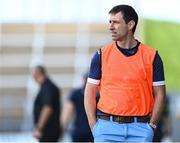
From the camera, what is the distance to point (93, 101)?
6.42 meters

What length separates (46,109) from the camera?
37.4ft

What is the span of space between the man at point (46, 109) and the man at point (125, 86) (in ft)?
16.4

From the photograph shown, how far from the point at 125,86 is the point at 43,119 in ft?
17.4

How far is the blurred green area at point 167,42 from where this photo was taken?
13625 millimetres

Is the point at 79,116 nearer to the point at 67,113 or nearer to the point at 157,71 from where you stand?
the point at 67,113

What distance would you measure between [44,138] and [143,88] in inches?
218

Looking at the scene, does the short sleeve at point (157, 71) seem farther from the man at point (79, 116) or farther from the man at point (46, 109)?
the man at point (46, 109)

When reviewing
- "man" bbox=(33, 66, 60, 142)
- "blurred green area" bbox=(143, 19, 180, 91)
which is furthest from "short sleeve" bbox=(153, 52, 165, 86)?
"blurred green area" bbox=(143, 19, 180, 91)

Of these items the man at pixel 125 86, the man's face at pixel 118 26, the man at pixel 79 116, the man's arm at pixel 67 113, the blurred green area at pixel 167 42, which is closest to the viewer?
the man at pixel 125 86

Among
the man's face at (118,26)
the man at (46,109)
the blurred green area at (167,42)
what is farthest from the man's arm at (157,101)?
the blurred green area at (167,42)

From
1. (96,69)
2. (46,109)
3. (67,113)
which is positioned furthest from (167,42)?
(96,69)

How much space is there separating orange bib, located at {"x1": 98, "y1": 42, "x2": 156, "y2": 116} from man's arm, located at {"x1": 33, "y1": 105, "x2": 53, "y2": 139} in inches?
200

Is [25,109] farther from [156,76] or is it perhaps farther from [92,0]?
[156,76]

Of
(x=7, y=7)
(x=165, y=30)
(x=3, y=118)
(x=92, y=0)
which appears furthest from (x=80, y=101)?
(x=3, y=118)
